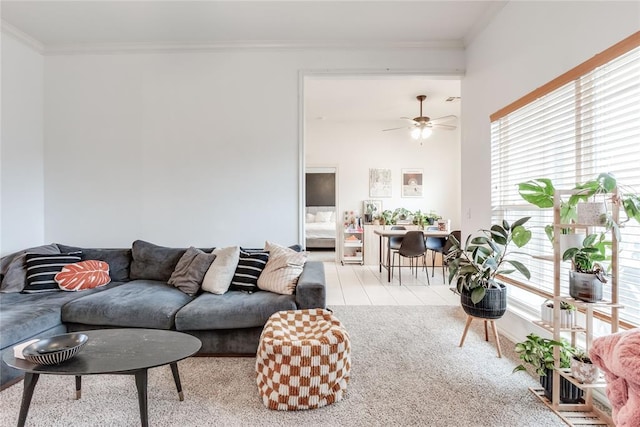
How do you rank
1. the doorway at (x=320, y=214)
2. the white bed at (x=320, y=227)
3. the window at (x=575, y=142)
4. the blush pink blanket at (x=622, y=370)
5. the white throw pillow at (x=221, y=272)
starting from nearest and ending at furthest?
the blush pink blanket at (x=622, y=370)
the window at (x=575, y=142)
the white throw pillow at (x=221, y=272)
the doorway at (x=320, y=214)
the white bed at (x=320, y=227)

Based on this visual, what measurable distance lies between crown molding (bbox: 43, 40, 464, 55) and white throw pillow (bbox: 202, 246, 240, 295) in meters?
2.21

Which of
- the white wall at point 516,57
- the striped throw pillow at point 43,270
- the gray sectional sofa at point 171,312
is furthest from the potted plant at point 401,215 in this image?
the striped throw pillow at point 43,270

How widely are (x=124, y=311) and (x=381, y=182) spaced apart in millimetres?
5462

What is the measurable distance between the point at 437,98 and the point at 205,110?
383 centimetres

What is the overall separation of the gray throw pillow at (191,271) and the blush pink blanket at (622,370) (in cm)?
263

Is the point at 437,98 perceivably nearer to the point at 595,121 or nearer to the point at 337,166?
the point at 337,166

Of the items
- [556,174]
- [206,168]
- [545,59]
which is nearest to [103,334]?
[206,168]

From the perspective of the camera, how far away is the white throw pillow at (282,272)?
2.60m

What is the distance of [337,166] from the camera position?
6.88 metres

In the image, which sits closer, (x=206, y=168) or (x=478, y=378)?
(x=478, y=378)

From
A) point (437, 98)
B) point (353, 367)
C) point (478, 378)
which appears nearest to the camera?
point (478, 378)

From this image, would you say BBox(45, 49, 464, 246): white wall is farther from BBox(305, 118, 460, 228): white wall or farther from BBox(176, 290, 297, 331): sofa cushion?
BBox(305, 118, 460, 228): white wall

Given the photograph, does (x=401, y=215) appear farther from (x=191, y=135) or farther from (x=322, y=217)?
(x=191, y=135)

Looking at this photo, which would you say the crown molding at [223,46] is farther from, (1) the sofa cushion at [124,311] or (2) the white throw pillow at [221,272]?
(1) the sofa cushion at [124,311]
